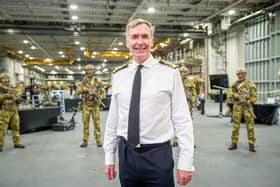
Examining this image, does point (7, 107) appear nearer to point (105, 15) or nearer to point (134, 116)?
point (134, 116)

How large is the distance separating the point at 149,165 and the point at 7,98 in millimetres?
4441

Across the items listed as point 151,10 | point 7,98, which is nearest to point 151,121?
point 7,98

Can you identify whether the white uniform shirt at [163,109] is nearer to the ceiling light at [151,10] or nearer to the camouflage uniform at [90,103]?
the camouflage uniform at [90,103]

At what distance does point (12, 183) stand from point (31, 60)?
24.1 meters

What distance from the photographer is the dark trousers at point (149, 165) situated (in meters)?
1.19

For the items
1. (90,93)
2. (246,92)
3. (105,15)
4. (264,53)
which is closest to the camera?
(246,92)

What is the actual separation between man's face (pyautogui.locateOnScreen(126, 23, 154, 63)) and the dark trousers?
1.49 feet

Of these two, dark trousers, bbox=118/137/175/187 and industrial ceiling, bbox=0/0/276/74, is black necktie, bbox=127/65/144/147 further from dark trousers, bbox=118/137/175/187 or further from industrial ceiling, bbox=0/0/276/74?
industrial ceiling, bbox=0/0/276/74

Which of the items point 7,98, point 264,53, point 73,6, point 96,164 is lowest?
point 96,164

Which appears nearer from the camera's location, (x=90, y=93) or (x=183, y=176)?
(x=183, y=176)

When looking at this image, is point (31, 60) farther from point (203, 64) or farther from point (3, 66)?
point (203, 64)

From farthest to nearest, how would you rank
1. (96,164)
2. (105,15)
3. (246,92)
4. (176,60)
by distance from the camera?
(176,60) → (105,15) → (246,92) → (96,164)

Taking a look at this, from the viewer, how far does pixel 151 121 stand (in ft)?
4.01

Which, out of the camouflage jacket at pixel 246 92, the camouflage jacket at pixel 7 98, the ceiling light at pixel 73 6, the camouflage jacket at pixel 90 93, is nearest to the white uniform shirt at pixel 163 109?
the camouflage jacket at pixel 246 92
